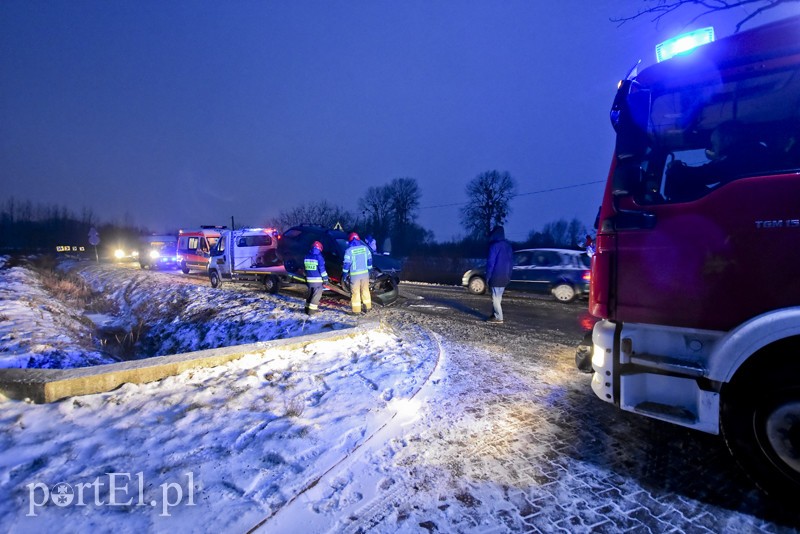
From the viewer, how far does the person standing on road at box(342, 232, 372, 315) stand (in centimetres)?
852

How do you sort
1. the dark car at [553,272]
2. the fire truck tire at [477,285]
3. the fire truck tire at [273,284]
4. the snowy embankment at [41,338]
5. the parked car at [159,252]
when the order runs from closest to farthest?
the snowy embankment at [41,338] → the dark car at [553,272] → the fire truck tire at [273,284] → the fire truck tire at [477,285] → the parked car at [159,252]

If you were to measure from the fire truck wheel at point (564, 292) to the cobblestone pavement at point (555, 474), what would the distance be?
23.6 ft

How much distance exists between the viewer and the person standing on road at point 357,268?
336 inches

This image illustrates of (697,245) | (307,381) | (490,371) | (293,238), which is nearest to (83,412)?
(307,381)

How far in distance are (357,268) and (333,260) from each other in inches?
85.4

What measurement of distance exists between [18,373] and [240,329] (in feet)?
15.1

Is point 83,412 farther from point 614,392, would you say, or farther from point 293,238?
point 293,238

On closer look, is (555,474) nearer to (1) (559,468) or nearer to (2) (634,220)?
(1) (559,468)

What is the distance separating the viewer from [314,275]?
27.7 ft

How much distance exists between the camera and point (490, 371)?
519 centimetres

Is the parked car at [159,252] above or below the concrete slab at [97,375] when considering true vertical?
above

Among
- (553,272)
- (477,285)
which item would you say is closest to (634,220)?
(553,272)

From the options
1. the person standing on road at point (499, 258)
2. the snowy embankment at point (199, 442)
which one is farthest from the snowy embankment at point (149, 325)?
the person standing on road at point (499, 258)

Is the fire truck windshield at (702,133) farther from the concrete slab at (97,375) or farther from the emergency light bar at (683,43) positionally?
the concrete slab at (97,375)
